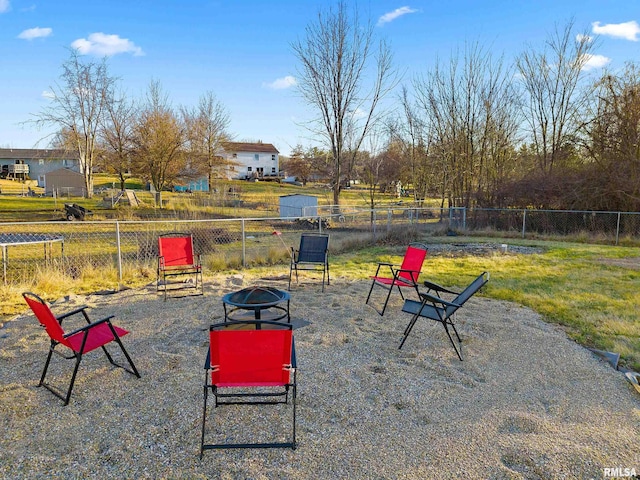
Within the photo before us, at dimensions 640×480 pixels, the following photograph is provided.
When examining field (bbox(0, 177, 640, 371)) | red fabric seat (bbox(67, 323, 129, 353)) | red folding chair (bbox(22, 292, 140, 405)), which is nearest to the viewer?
red folding chair (bbox(22, 292, 140, 405))

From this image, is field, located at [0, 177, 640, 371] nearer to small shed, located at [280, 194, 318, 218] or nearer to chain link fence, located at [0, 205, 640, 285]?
chain link fence, located at [0, 205, 640, 285]

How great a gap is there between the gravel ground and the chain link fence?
13.3 feet

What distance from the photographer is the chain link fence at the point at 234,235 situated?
344 inches

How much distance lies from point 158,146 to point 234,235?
14.4 meters

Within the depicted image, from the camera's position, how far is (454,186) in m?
20.6

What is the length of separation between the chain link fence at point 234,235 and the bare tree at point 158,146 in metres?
9.52

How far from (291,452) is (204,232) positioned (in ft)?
34.9

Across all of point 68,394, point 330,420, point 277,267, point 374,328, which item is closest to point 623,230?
point 277,267

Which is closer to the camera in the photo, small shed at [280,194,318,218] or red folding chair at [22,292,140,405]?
red folding chair at [22,292,140,405]

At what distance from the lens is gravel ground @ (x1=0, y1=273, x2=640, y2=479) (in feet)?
8.07

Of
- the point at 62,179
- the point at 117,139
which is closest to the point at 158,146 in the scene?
the point at 117,139

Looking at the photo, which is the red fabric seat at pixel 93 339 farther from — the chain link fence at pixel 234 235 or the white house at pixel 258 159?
the white house at pixel 258 159

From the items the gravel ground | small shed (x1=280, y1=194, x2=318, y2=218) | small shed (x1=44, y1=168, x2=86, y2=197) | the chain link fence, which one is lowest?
the gravel ground

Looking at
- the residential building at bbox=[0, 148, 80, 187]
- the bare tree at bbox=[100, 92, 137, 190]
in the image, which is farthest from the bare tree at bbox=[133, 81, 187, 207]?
the residential building at bbox=[0, 148, 80, 187]
